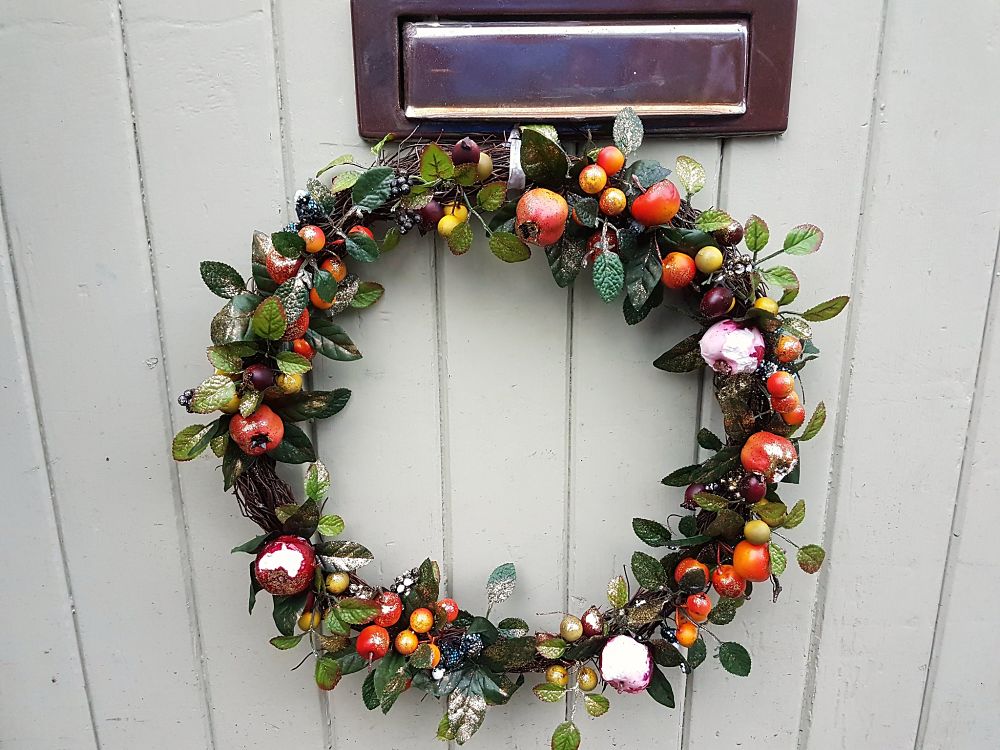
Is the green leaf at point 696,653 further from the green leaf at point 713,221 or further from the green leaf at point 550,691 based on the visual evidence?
the green leaf at point 713,221

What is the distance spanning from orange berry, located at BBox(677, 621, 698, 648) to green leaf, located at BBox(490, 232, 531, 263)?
35 centimetres

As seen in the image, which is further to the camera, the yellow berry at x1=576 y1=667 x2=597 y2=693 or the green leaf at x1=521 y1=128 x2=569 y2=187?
the yellow berry at x1=576 y1=667 x2=597 y2=693

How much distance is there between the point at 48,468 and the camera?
2.09 feet

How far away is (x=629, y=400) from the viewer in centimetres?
62

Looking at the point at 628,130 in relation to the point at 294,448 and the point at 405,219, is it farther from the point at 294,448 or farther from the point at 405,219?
the point at 294,448

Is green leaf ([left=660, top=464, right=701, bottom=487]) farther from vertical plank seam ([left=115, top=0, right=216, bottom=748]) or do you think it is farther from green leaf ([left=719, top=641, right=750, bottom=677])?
vertical plank seam ([left=115, top=0, right=216, bottom=748])

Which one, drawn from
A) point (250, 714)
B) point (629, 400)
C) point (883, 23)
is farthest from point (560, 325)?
point (250, 714)

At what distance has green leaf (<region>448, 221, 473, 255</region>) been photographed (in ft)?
1.73

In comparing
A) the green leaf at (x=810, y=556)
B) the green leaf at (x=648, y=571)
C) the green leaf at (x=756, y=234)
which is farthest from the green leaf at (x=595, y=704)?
the green leaf at (x=756, y=234)

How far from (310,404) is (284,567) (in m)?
0.14

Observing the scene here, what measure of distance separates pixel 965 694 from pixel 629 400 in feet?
1.57

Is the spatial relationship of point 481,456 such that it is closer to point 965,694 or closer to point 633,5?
point 633,5

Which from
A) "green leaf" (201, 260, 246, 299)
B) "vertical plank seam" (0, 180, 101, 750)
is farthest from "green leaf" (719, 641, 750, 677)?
"vertical plank seam" (0, 180, 101, 750)

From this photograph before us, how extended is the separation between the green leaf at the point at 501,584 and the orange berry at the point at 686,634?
155 millimetres
